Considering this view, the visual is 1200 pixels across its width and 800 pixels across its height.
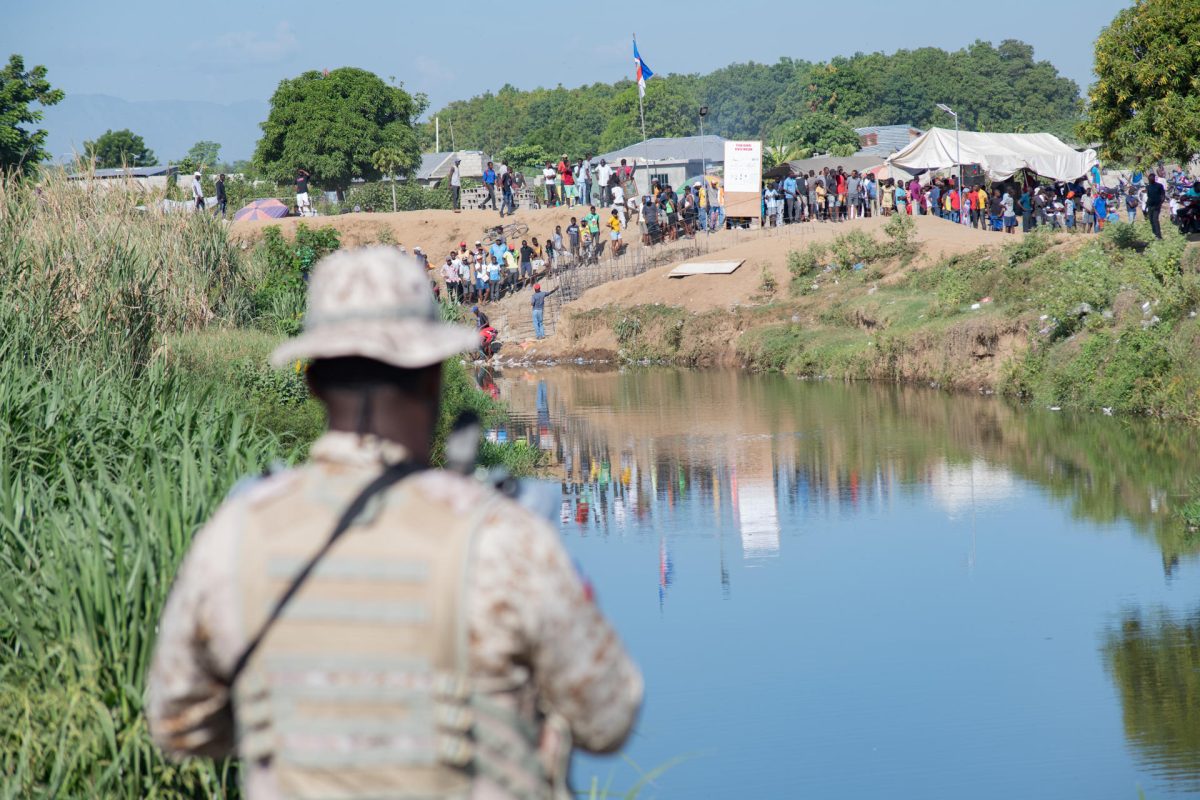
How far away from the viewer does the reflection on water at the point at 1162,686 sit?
10.2 metres

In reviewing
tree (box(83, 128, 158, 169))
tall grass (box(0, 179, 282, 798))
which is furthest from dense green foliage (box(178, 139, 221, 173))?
tall grass (box(0, 179, 282, 798))

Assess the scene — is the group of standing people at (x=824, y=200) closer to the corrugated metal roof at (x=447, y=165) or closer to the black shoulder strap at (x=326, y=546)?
the black shoulder strap at (x=326, y=546)

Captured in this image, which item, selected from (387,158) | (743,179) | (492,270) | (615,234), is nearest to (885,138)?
(387,158)

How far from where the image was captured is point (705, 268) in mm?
38281

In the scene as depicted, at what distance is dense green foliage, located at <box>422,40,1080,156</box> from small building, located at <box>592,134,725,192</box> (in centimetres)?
2900

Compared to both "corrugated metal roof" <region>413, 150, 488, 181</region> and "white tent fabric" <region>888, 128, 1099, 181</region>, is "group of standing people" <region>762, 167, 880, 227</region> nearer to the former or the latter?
"white tent fabric" <region>888, 128, 1099, 181</region>

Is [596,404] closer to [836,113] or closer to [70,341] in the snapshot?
[70,341]

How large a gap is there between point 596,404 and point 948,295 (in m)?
7.59

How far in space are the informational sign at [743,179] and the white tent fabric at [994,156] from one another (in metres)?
4.02

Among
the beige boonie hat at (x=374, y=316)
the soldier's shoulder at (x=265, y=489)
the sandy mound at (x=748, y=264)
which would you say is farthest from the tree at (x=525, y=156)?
the soldier's shoulder at (x=265, y=489)

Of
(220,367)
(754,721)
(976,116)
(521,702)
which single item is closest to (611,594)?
(754,721)

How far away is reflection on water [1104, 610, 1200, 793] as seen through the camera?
10.2 meters

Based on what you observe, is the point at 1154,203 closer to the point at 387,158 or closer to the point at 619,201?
the point at 619,201

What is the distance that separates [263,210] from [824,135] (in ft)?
94.7
